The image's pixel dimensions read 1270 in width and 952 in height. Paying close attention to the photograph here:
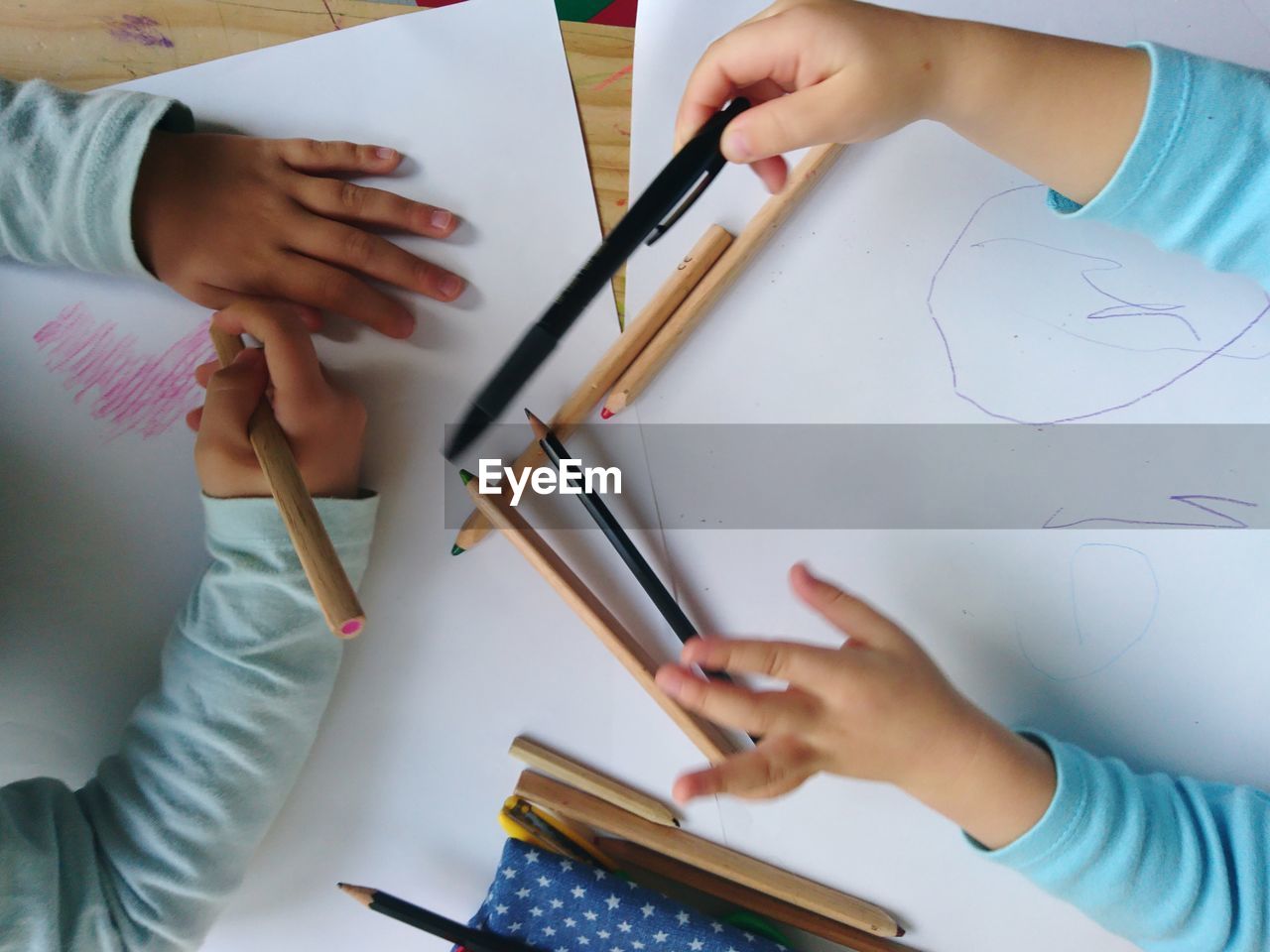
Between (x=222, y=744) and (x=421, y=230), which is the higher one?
(x=421, y=230)

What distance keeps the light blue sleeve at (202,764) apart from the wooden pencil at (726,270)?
148 millimetres

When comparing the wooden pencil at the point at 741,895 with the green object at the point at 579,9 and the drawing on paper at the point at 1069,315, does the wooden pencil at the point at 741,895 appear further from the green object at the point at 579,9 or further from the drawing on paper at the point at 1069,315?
the green object at the point at 579,9

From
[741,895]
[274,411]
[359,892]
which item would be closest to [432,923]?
[359,892]

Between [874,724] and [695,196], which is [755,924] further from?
[695,196]

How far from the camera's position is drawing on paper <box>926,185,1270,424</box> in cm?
45

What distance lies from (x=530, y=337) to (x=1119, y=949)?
1.35 ft

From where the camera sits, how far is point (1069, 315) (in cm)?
45

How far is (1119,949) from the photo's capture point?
455 mm

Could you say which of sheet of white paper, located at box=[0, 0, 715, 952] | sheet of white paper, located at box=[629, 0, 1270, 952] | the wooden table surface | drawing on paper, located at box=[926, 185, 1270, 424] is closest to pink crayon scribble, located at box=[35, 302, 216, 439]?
sheet of white paper, located at box=[0, 0, 715, 952]

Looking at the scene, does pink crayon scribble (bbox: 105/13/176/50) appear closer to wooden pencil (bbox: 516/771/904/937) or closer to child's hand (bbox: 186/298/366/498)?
child's hand (bbox: 186/298/366/498)

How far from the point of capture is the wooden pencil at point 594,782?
46cm

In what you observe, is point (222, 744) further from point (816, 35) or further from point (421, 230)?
point (816, 35)

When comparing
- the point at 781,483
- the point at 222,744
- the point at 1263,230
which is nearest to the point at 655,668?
the point at 781,483

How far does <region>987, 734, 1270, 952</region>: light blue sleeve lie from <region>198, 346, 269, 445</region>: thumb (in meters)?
0.41
